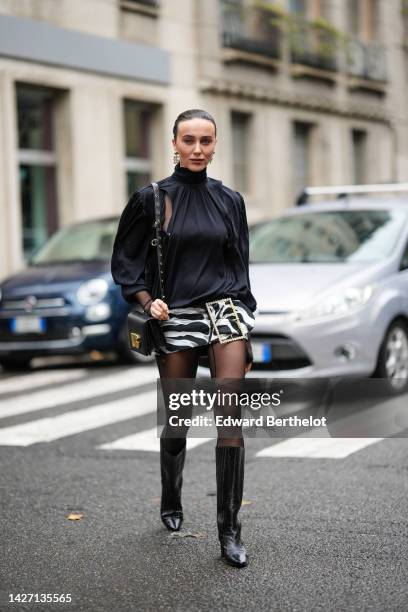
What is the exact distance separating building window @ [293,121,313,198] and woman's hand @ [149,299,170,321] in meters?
21.1

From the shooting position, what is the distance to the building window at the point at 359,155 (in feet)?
93.9

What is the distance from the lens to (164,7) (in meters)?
21.2

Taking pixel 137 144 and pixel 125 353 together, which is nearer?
pixel 125 353

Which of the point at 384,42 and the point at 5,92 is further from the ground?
the point at 384,42

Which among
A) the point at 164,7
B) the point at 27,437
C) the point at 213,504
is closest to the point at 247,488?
the point at 213,504

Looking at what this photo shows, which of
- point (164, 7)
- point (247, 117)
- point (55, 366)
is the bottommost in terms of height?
point (55, 366)

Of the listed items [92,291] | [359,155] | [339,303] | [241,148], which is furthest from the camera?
[359,155]

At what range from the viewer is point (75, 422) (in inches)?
334

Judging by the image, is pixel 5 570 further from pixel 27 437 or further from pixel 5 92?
pixel 5 92

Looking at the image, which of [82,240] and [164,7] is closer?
[82,240]

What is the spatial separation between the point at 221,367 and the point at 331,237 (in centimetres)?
541

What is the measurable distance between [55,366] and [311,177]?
14.6 metres

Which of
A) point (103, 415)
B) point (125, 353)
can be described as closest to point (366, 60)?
point (125, 353)

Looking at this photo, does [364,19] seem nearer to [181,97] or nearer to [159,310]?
[181,97]
